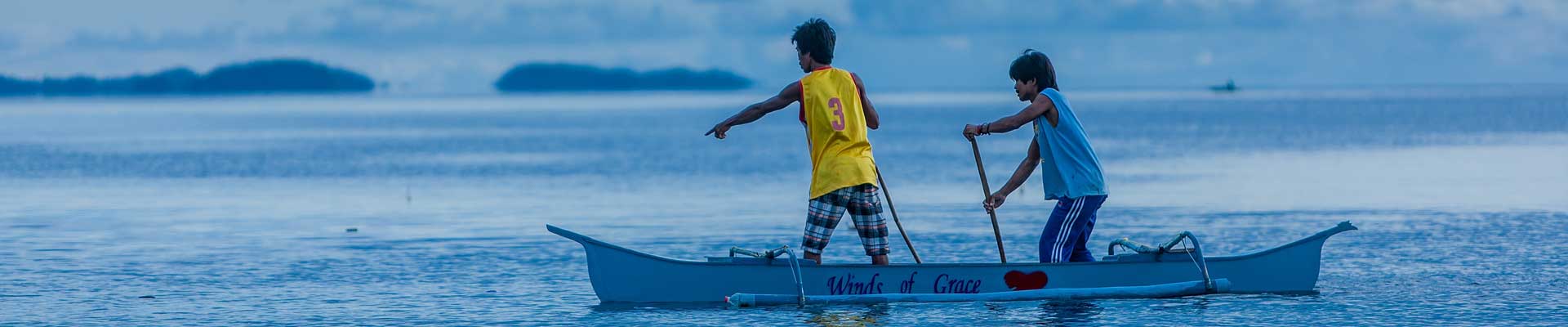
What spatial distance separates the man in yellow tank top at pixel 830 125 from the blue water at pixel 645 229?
573mm

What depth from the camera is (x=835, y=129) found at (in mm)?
9586

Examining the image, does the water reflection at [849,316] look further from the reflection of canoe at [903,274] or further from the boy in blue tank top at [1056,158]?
the boy in blue tank top at [1056,158]

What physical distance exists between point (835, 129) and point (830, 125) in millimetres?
31

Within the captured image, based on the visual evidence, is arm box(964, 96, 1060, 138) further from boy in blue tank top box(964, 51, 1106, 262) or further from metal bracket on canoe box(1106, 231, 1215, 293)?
metal bracket on canoe box(1106, 231, 1215, 293)

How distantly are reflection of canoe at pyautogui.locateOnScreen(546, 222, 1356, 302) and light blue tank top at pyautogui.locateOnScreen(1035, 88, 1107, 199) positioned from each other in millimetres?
450

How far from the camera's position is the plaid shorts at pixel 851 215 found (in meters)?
9.84

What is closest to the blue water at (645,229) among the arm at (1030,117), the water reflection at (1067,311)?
the water reflection at (1067,311)

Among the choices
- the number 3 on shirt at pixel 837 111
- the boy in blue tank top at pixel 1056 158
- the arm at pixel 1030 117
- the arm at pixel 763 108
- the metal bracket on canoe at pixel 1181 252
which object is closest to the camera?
the arm at pixel 763 108

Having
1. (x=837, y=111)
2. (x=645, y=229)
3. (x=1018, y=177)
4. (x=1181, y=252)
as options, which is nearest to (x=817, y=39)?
(x=837, y=111)

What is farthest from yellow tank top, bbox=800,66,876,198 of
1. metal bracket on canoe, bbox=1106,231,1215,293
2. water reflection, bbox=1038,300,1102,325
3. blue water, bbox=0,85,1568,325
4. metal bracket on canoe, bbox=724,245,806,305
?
metal bracket on canoe, bbox=1106,231,1215,293

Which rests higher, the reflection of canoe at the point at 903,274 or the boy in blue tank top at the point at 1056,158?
the boy in blue tank top at the point at 1056,158

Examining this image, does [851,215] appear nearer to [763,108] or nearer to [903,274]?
[903,274]

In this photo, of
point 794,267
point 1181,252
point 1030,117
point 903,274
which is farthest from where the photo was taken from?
point 1181,252

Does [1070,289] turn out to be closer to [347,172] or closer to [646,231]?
[646,231]
